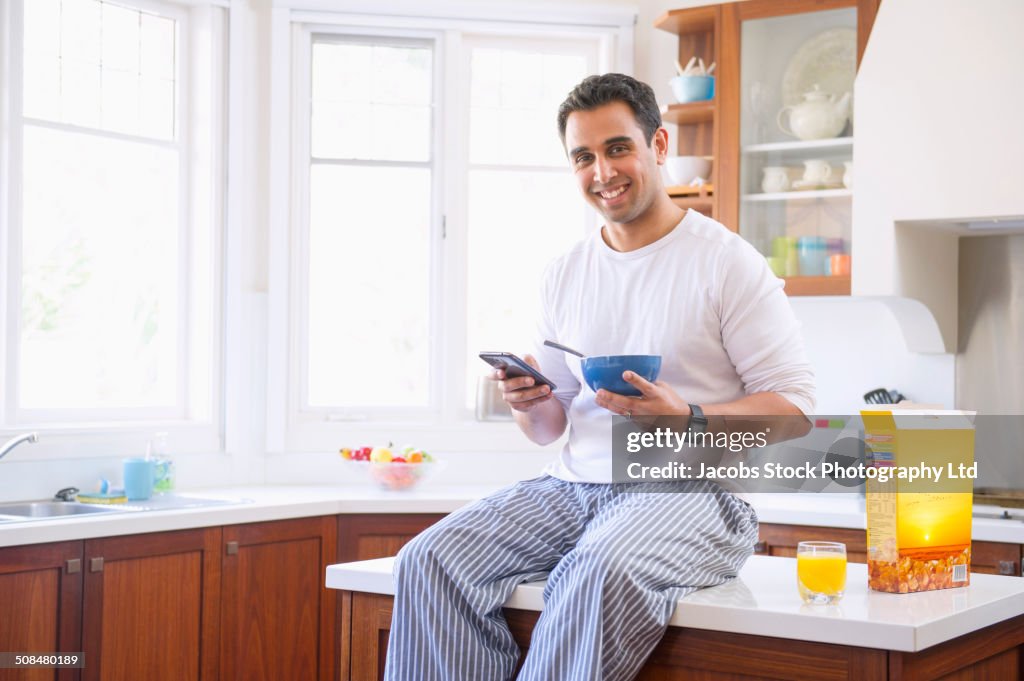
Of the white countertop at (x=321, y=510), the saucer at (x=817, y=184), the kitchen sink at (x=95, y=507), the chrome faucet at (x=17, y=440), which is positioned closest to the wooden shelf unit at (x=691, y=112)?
the saucer at (x=817, y=184)

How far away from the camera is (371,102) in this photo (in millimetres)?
4098

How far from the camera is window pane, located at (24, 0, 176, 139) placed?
350 centimetres

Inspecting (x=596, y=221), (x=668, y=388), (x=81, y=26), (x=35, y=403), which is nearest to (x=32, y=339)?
(x=35, y=403)

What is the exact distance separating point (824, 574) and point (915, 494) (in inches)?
8.6

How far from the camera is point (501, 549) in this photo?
1998mm

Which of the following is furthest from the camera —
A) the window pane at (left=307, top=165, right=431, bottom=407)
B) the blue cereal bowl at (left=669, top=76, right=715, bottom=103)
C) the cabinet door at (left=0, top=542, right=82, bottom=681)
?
the window pane at (left=307, top=165, right=431, bottom=407)

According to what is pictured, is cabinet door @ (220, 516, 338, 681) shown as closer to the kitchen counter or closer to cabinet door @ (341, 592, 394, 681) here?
the kitchen counter

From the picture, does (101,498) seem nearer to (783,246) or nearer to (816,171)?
(783,246)

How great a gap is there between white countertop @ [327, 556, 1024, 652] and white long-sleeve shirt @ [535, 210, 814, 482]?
1.00 ft

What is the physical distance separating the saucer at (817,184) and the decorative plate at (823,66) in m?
0.27

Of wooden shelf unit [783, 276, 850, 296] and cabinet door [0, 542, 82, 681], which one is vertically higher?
wooden shelf unit [783, 276, 850, 296]

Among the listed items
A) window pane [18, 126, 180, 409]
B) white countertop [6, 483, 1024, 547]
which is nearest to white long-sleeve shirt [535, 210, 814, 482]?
white countertop [6, 483, 1024, 547]

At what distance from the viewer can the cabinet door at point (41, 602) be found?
2639 millimetres

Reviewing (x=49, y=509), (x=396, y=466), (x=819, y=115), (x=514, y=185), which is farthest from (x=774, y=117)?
(x=49, y=509)
